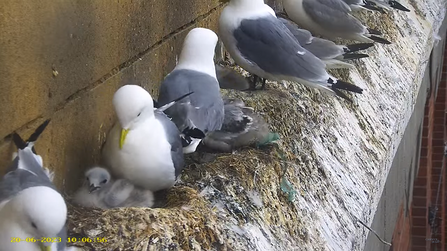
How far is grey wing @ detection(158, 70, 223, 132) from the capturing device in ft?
6.59

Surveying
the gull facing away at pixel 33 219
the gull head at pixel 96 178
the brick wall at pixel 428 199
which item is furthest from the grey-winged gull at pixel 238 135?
the brick wall at pixel 428 199

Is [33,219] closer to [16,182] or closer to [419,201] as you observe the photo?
[16,182]

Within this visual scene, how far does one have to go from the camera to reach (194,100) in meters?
2.06

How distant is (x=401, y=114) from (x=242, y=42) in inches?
36.8

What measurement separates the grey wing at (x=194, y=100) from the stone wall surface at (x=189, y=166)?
12 centimetres

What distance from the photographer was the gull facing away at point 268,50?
2.52m

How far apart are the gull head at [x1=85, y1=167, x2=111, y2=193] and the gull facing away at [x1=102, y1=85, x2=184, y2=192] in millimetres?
35

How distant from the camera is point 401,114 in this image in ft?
10.2

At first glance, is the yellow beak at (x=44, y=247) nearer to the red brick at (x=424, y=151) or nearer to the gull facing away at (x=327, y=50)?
the gull facing away at (x=327, y=50)

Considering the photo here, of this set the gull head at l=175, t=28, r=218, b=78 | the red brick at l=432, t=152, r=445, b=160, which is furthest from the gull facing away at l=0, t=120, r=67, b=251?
the red brick at l=432, t=152, r=445, b=160

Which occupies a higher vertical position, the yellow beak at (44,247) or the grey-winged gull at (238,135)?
the yellow beak at (44,247)

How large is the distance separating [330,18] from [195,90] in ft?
4.17

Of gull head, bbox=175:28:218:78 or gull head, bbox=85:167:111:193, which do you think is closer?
gull head, bbox=85:167:111:193

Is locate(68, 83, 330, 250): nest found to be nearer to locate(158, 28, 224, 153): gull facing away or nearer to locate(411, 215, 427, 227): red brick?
locate(158, 28, 224, 153): gull facing away
